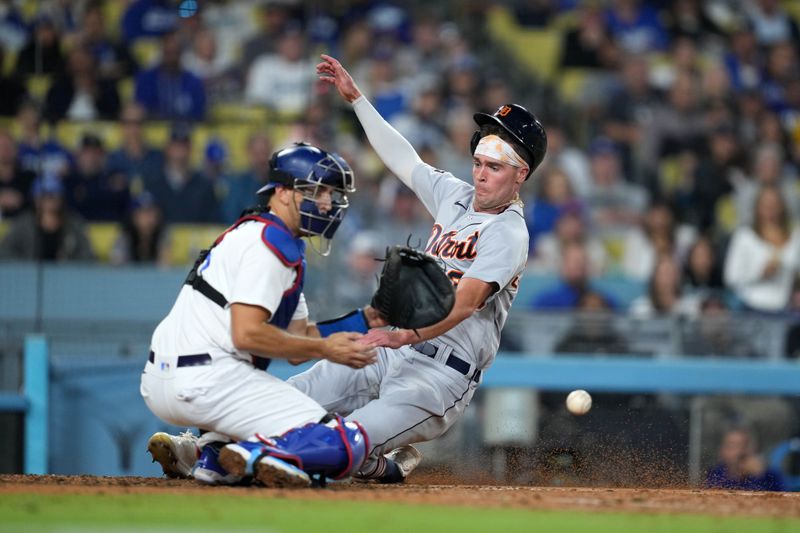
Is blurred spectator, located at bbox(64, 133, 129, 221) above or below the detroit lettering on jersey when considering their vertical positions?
above

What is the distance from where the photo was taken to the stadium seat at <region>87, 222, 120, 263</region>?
8.95m

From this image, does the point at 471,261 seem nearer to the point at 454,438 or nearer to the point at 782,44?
the point at 454,438

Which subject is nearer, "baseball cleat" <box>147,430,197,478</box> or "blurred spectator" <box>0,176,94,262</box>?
"baseball cleat" <box>147,430,197,478</box>

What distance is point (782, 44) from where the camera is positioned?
13953 millimetres

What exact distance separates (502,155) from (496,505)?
1963 mm

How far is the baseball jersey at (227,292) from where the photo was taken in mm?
5168

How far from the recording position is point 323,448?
5316mm

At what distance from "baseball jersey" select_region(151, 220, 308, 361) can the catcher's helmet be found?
149 cm

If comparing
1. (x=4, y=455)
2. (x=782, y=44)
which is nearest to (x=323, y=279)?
(x=4, y=455)

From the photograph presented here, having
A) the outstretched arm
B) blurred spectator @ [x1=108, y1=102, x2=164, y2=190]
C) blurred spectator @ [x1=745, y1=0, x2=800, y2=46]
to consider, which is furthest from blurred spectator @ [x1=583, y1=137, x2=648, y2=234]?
the outstretched arm

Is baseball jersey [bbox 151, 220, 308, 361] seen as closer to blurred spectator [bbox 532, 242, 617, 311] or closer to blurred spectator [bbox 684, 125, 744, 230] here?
blurred spectator [bbox 532, 242, 617, 311]

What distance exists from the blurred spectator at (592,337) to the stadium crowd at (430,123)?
1.04 meters

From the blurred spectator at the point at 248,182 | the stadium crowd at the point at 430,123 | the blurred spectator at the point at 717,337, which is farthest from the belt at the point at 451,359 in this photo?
the blurred spectator at the point at 717,337

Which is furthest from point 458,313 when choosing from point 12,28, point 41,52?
point 12,28
